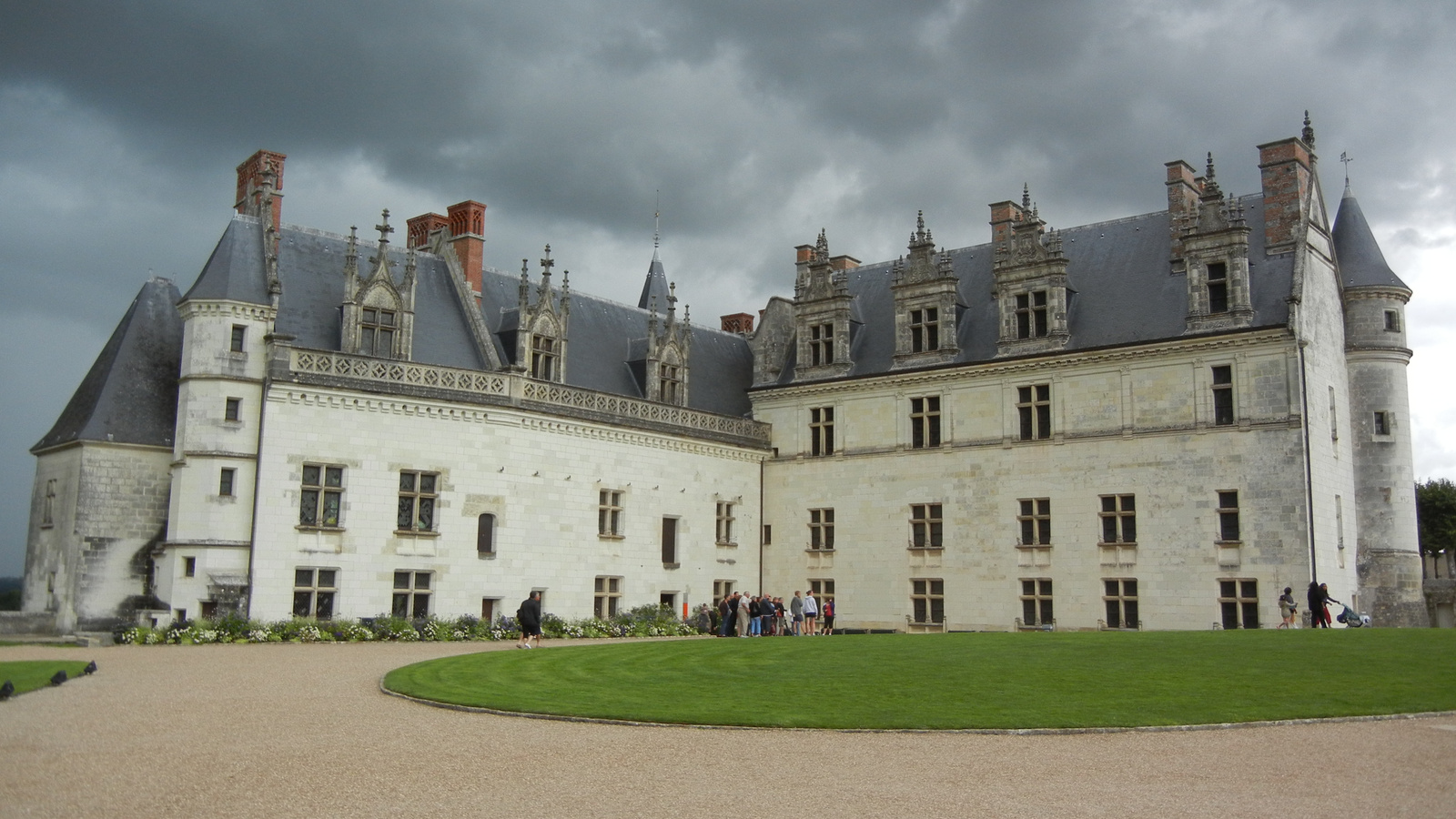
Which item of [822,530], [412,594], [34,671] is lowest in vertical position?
[34,671]

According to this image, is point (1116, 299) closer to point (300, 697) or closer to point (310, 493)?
point (310, 493)

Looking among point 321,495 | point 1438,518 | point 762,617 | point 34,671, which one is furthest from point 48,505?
point 1438,518

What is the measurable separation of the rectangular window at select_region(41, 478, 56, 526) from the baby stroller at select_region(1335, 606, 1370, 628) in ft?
93.1

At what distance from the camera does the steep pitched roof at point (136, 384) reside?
25891mm

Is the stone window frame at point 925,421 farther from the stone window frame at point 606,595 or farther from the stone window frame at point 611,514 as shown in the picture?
the stone window frame at point 606,595

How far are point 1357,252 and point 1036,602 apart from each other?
1241cm

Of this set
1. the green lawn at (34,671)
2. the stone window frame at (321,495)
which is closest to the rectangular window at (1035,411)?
the stone window frame at (321,495)

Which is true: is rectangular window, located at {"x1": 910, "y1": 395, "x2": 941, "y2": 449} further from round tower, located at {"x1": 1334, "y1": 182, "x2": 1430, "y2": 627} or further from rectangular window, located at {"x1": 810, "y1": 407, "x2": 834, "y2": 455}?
round tower, located at {"x1": 1334, "y1": 182, "x2": 1430, "y2": 627}

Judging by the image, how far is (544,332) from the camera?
2991cm

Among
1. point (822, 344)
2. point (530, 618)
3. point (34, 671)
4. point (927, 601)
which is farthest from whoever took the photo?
point (822, 344)

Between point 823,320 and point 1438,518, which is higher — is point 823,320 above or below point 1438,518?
above

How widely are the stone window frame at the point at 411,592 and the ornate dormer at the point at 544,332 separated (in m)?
5.79

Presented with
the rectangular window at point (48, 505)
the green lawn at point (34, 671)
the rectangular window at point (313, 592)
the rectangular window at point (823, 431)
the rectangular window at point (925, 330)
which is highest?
the rectangular window at point (925, 330)

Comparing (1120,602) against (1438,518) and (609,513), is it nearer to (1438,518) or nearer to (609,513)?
(609,513)
